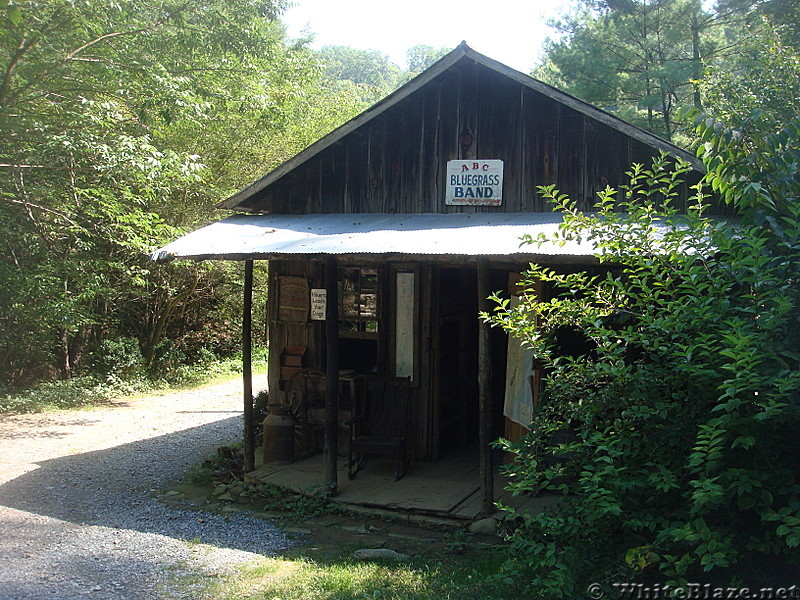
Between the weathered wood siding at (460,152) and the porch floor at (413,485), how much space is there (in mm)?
3000

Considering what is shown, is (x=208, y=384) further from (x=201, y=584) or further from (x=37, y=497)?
(x=201, y=584)

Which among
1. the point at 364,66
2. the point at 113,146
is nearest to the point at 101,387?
the point at 113,146

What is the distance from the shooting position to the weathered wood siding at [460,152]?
25.5ft

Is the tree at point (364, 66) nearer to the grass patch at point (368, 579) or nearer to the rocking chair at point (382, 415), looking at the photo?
the rocking chair at point (382, 415)

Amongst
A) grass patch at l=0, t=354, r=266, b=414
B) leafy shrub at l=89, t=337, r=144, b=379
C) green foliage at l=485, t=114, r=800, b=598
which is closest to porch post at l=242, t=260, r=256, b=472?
green foliage at l=485, t=114, r=800, b=598

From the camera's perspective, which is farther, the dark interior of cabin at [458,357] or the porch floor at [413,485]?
the dark interior of cabin at [458,357]

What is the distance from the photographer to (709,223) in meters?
4.21

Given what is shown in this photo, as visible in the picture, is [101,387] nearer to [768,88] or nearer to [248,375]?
[248,375]

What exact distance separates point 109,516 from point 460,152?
5373 mm

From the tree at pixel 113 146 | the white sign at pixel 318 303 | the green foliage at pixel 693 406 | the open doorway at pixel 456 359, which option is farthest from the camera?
the tree at pixel 113 146

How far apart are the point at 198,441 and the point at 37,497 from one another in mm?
3198

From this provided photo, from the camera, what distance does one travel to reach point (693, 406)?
4.01 metres

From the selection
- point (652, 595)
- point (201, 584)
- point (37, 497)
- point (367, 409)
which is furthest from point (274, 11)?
point (652, 595)

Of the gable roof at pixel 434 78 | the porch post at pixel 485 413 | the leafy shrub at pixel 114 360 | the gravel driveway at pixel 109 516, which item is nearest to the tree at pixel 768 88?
the gable roof at pixel 434 78
